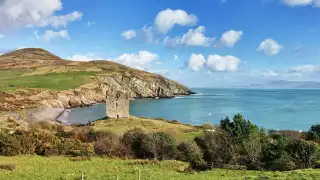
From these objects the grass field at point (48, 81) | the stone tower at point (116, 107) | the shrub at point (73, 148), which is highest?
the grass field at point (48, 81)

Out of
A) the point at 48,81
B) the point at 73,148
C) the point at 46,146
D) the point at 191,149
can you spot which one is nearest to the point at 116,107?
the point at 73,148

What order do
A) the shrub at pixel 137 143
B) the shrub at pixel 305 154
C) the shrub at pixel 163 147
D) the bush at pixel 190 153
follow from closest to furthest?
1. the shrub at pixel 305 154
2. the bush at pixel 190 153
3. the shrub at pixel 163 147
4. the shrub at pixel 137 143

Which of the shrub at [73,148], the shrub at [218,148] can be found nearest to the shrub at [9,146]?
the shrub at [73,148]

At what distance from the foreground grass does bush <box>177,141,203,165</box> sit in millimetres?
3916

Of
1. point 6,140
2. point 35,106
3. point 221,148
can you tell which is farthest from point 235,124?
point 35,106

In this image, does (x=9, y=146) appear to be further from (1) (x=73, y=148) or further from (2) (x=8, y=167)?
(2) (x=8, y=167)

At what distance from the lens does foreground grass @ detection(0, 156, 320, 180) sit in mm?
27016

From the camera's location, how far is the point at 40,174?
1094 inches

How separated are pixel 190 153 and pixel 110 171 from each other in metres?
13.0

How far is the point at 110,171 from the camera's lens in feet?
102

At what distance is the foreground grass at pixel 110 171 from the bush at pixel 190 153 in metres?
3.92

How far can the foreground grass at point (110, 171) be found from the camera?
27016 mm

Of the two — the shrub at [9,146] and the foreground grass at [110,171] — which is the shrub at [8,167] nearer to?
the foreground grass at [110,171]

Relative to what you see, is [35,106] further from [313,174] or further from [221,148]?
[313,174]
